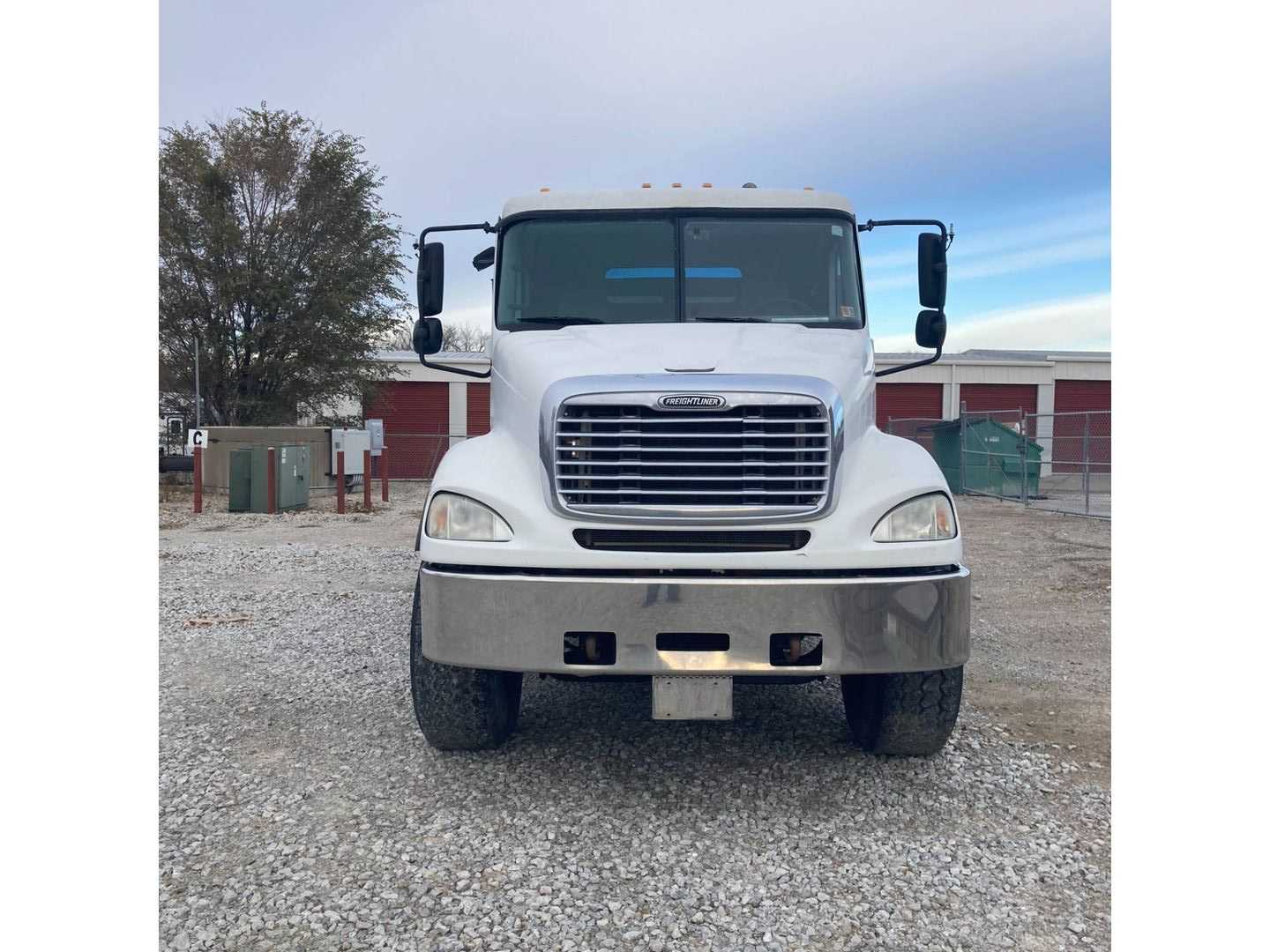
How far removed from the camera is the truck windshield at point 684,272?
4.84 metres

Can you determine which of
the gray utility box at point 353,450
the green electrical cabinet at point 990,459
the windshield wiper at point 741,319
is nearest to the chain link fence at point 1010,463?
the green electrical cabinet at point 990,459

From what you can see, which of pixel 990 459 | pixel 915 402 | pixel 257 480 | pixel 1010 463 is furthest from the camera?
pixel 915 402

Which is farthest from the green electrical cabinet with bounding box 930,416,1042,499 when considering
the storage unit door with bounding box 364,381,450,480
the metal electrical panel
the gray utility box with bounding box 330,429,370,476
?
the storage unit door with bounding box 364,381,450,480

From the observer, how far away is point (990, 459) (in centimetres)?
2028

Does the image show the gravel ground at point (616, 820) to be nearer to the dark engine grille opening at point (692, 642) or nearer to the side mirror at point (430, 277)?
the dark engine grille opening at point (692, 642)

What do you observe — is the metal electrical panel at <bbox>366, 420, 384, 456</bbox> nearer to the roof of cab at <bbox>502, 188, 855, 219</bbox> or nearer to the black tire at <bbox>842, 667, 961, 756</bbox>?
the roof of cab at <bbox>502, 188, 855, 219</bbox>

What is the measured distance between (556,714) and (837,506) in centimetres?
212

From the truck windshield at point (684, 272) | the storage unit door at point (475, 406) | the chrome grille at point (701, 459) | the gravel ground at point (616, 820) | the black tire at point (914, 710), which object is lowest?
the gravel ground at point (616, 820)

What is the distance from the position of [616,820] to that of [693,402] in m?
1.68

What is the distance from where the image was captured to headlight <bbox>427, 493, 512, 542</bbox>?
12.3 feet

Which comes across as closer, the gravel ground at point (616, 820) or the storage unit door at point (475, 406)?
the gravel ground at point (616, 820)

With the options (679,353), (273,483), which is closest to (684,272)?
(679,353)

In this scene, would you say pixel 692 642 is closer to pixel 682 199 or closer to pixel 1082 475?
pixel 682 199

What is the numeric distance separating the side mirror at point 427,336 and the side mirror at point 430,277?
36mm
